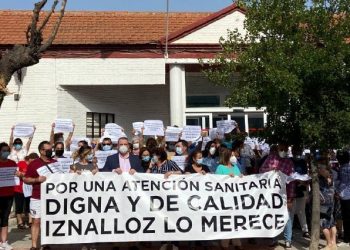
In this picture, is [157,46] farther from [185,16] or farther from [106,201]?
[106,201]

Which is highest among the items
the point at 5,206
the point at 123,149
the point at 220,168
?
the point at 123,149

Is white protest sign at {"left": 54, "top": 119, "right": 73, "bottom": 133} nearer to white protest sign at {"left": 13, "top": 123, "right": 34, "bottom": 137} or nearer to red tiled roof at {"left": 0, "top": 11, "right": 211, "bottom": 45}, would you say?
white protest sign at {"left": 13, "top": 123, "right": 34, "bottom": 137}

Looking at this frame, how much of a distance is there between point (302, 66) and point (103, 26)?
1014cm

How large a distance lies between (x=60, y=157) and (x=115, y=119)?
6.75 meters

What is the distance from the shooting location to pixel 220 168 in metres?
9.54

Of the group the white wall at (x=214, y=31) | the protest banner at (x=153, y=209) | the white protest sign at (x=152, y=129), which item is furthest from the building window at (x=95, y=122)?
the protest banner at (x=153, y=209)

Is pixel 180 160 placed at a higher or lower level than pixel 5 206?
higher

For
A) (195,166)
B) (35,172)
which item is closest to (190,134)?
(195,166)

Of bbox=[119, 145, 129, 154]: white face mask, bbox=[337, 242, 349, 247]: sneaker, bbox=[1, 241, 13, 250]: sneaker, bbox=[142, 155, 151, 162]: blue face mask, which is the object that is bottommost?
bbox=[337, 242, 349, 247]: sneaker

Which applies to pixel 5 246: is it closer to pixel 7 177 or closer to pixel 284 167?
pixel 7 177

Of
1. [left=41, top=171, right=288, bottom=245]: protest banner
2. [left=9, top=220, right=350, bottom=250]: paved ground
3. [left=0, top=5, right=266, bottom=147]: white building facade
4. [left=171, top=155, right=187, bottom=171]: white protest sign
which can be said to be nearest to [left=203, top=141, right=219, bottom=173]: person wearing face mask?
[left=171, top=155, right=187, bottom=171]: white protest sign

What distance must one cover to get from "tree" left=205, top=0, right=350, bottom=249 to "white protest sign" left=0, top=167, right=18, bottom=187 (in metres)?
4.22

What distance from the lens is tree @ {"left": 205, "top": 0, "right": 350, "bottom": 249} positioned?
860 cm

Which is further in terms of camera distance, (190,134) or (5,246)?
(190,134)
